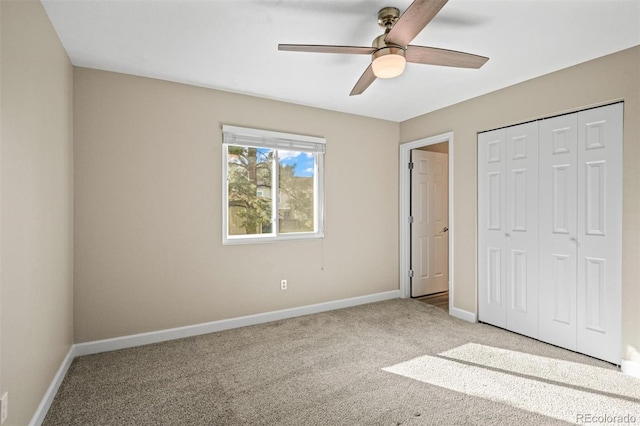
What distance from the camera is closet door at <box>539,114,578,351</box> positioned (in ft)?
9.46

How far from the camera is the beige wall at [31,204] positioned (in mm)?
1546

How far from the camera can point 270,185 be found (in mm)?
3779

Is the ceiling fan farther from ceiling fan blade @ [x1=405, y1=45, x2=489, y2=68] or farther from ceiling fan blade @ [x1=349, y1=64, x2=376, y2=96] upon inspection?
ceiling fan blade @ [x1=349, y1=64, x2=376, y2=96]

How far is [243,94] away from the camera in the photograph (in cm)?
354

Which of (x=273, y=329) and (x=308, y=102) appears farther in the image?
(x=308, y=102)

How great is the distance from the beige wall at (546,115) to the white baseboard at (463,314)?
0.05m

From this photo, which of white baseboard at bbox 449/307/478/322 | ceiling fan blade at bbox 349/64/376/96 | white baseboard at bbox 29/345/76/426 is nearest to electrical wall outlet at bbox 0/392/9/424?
→ white baseboard at bbox 29/345/76/426

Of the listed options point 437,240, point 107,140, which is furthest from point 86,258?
point 437,240

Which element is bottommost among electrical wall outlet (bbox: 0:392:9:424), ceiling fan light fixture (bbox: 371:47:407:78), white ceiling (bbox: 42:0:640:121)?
electrical wall outlet (bbox: 0:392:9:424)

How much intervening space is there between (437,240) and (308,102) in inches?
108

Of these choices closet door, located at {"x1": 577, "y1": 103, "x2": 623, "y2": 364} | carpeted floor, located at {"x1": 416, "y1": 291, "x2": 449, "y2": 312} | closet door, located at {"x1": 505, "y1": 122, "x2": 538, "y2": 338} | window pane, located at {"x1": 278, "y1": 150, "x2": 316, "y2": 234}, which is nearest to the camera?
closet door, located at {"x1": 577, "y1": 103, "x2": 623, "y2": 364}

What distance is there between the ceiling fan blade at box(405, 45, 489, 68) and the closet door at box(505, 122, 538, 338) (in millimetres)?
1438

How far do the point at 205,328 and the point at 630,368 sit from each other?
359 cm

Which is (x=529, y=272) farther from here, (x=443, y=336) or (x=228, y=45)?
(x=228, y=45)
